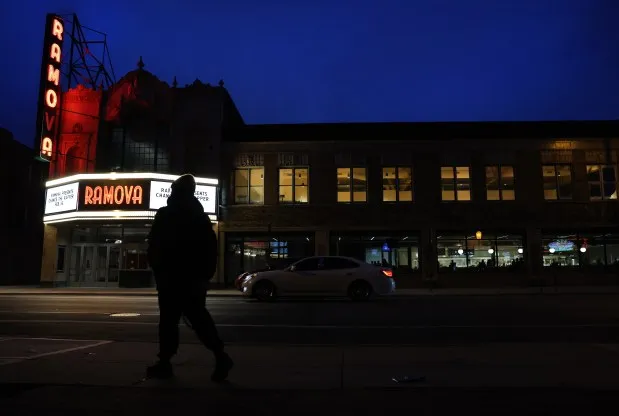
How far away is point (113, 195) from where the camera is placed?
81.4 feet

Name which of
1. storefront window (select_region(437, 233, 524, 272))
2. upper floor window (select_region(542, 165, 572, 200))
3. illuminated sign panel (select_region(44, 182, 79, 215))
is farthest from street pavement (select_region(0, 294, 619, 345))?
upper floor window (select_region(542, 165, 572, 200))

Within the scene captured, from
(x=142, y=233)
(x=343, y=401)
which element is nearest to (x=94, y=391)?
(x=343, y=401)

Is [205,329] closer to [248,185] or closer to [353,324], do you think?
[353,324]

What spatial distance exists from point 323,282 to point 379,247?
33.8ft

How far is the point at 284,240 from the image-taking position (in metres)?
27.2

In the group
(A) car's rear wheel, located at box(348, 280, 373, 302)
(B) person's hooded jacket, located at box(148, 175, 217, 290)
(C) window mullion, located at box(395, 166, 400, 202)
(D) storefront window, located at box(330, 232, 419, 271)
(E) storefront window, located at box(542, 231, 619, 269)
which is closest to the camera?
(B) person's hooded jacket, located at box(148, 175, 217, 290)

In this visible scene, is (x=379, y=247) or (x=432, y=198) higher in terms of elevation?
(x=432, y=198)

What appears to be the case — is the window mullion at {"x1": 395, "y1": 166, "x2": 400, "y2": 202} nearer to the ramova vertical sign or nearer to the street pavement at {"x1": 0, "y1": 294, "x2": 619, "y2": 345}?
the street pavement at {"x1": 0, "y1": 294, "x2": 619, "y2": 345}

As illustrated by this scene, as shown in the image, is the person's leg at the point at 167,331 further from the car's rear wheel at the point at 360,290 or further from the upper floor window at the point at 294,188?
the upper floor window at the point at 294,188

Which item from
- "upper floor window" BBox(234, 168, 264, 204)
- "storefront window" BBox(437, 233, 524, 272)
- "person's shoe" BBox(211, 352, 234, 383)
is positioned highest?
"upper floor window" BBox(234, 168, 264, 204)

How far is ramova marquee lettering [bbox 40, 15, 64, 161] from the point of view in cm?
2555

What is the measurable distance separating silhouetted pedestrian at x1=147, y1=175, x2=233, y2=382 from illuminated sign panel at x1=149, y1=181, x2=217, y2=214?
62.2ft

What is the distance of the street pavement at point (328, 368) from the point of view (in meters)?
4.39

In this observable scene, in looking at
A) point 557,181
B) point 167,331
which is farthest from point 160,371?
point 557,181
